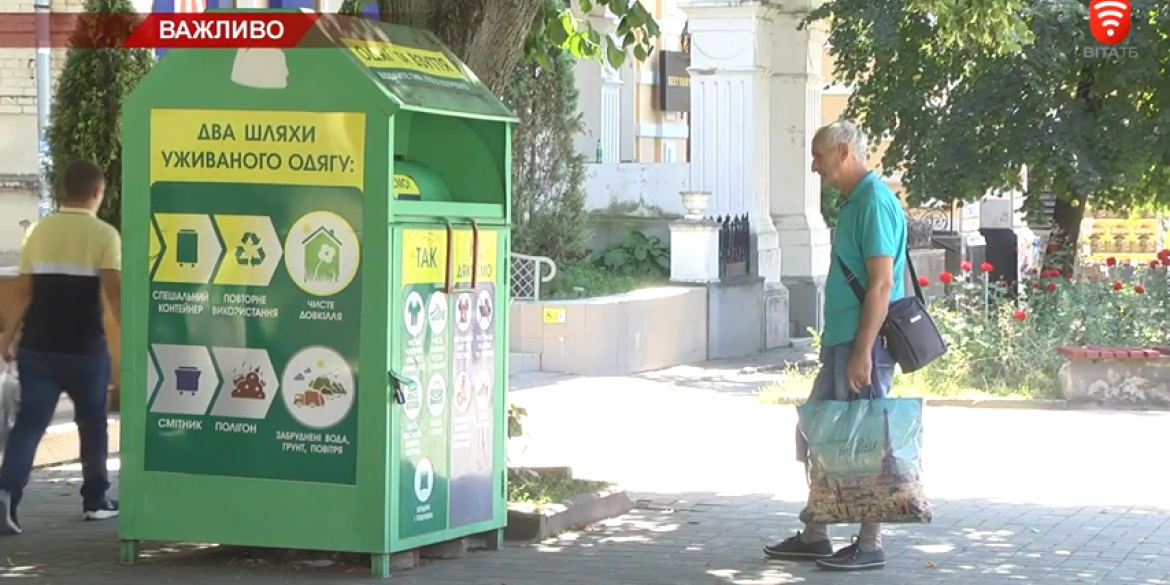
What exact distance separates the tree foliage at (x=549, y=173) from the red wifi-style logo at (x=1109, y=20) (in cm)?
561

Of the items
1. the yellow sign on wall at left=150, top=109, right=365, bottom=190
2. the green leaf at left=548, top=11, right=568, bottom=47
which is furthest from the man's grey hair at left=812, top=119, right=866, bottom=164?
the green leaf at left=548, top=11, right=568, bottom=47

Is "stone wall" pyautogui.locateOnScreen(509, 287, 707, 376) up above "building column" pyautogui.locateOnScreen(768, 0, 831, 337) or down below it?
below

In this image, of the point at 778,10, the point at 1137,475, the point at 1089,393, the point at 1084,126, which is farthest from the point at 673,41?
the point at 1137,475

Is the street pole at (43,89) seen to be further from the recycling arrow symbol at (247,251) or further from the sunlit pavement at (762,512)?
the recycling arrow symbol at (247,251)

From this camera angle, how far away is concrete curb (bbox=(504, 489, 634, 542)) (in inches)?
341

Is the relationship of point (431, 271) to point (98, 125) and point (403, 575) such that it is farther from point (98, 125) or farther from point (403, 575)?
point (98, 125)

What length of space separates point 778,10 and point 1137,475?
41.8 feet

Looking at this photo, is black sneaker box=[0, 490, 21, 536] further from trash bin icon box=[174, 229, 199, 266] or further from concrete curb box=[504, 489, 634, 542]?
concrete curb box=[504, 489, 634, 542]

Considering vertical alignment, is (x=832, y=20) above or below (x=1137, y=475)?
above

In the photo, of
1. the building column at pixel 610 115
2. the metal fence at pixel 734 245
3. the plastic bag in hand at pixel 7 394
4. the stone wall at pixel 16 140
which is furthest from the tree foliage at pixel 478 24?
the building column at pixel 610 115

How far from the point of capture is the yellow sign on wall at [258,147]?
7402 millimetres

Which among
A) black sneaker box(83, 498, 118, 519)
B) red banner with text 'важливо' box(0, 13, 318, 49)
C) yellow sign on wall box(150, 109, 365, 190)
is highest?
red banner with text 'важливо' box(0, 13, 318, 49)

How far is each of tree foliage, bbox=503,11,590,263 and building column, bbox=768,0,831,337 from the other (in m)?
3.96

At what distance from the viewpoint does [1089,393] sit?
15.1 metres
